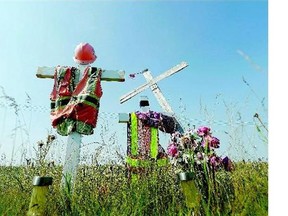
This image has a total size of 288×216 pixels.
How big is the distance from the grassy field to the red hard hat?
3.70 ft

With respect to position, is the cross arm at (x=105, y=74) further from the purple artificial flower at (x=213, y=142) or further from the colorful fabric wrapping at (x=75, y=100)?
the purple artificial flower at (x=213, y=142)

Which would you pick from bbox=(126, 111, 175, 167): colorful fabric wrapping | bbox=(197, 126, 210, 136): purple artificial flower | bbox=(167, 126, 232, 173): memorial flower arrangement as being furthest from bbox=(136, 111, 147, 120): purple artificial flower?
bbox=(197, 126, 210, 136): purple artificial flower

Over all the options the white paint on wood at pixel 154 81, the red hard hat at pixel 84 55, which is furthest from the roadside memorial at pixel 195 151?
the white paint on wood at pixel 154 81

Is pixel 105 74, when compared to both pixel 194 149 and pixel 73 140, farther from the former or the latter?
pixel 194 149

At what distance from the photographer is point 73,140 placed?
3.23 meters

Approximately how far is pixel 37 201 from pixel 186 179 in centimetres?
72

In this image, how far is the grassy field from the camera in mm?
1891

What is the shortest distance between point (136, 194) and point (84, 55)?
1.75m

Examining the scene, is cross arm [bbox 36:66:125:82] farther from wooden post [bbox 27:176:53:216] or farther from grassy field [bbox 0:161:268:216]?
wooden post [bbox 27:176:53:216]

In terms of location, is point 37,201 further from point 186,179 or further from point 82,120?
point 82,120

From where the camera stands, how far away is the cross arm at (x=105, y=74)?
3.54 metres

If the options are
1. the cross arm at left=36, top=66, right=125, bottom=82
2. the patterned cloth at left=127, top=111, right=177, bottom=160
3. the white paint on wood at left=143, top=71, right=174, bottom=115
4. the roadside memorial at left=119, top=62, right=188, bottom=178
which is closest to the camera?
the cross arm at left=36, top=66, right=125, bottom=82

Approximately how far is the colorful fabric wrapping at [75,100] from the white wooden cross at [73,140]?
5 centimetres
